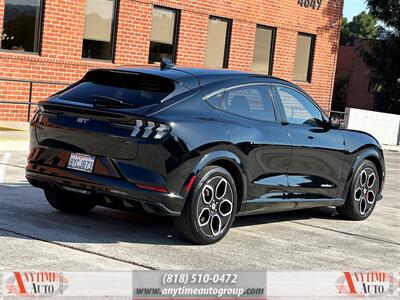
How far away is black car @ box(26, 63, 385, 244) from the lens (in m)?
7.04

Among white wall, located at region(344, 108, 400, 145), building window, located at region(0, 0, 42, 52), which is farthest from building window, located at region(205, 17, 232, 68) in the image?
building window, located at region(0, 0, 42, 52)

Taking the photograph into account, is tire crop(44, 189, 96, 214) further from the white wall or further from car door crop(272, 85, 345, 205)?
the white wall

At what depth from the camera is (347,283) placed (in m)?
5.58

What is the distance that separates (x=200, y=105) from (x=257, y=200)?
1.23 meters

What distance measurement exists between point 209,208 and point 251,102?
4.45 feet

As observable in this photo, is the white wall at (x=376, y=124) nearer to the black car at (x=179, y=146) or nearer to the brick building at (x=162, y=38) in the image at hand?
the brick building at (x=162, y=38)

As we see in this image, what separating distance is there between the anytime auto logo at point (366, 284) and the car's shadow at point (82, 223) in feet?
6.65

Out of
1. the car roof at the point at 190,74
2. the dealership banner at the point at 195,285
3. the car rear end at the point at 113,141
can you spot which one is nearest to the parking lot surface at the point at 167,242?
the car rear end at the point at 113,141

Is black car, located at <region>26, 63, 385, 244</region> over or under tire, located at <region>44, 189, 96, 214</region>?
over

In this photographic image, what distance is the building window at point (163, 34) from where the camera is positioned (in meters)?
20.8

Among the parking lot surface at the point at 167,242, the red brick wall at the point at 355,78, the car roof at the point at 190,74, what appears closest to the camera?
the parking lot surface at the point at 167,242

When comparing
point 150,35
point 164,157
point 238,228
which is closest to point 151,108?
point 164,157

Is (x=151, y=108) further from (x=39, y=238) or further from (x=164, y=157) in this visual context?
(x=39, y=238)

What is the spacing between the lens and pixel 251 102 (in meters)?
8.17
